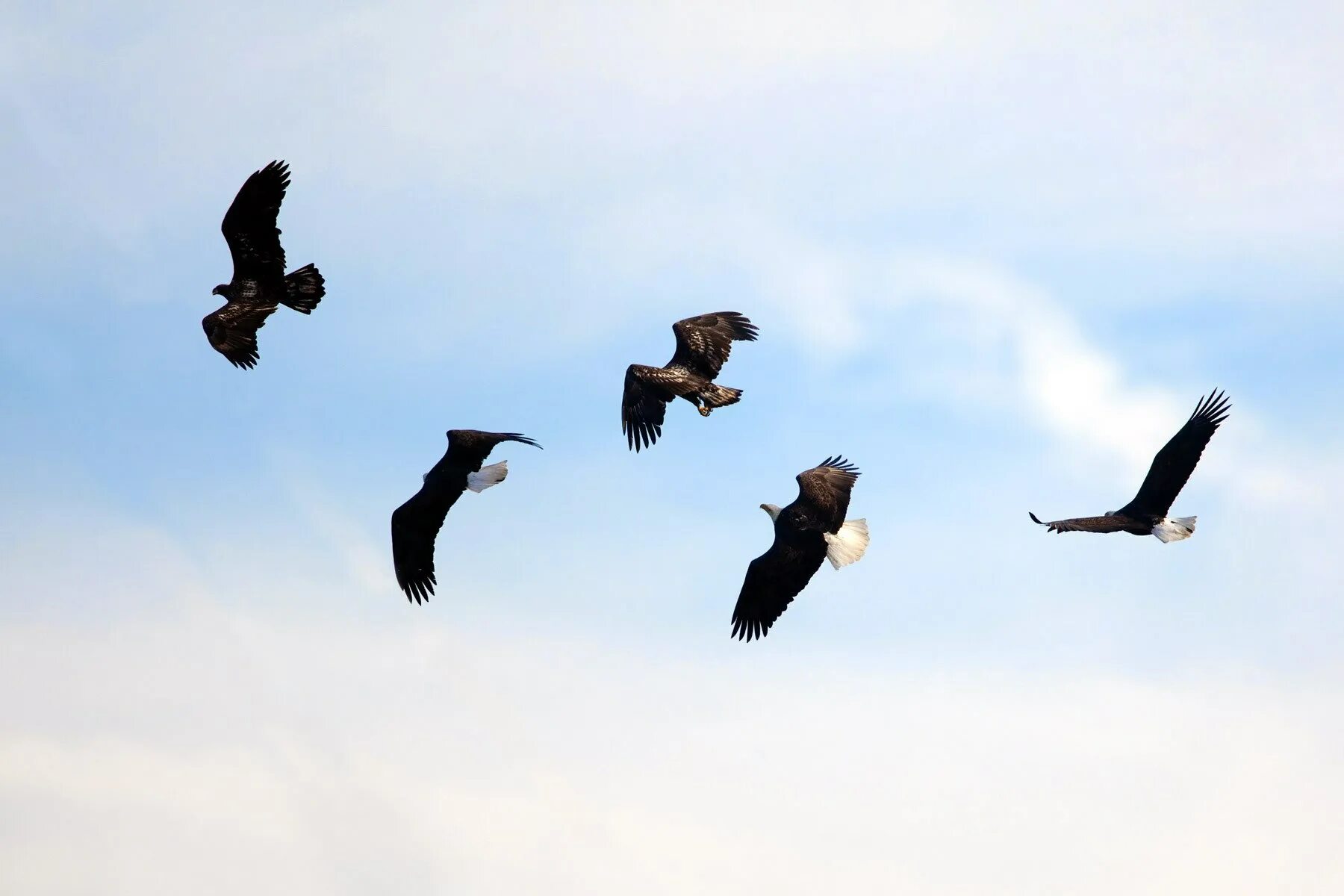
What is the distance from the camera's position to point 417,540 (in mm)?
28297

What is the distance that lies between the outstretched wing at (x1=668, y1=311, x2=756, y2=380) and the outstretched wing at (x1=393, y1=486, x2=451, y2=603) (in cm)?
622

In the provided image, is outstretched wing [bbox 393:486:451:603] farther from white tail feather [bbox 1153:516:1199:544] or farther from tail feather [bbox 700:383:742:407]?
white tail feather [bbox 1153:516:1199:544]

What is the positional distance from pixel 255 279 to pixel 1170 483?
16227 mm

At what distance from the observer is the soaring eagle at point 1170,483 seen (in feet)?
96.3

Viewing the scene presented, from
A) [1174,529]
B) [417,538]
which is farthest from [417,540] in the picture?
[1174,529]

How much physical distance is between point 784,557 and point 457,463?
5.53m

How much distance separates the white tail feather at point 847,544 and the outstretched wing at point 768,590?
580mm

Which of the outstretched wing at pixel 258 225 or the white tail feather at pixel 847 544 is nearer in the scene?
Result: the white tail feather at pixel 847 544

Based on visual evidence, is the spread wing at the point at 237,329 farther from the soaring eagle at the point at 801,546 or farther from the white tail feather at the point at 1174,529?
the white tail feather at the point at 1174,529

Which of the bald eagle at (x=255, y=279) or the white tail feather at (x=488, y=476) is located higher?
the bald eagle at (x=255, y=279)

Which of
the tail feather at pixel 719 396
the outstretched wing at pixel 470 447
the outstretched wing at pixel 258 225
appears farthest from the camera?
the tail feather at pixel 719 396

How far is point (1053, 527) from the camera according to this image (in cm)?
2764

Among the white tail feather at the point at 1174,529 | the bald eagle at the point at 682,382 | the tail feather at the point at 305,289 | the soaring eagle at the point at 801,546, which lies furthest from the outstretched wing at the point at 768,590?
the tail feather at the point at 305,289

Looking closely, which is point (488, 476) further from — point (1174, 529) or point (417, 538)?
point (1174, 529)
